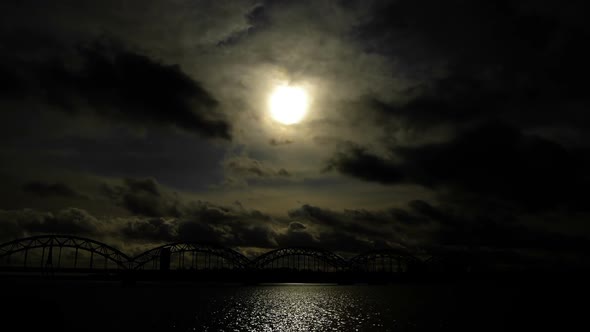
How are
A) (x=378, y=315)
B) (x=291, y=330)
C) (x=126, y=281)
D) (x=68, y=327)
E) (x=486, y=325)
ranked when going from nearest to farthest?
1. (x=68, y=327)
2. (x=291, y=330)
3. (x=486, y=325)
4. (x=378, y=315)
5. (x=126, y=281)

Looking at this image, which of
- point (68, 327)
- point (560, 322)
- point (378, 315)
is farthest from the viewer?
point (378, 315)

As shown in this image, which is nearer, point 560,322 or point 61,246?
point 560,322

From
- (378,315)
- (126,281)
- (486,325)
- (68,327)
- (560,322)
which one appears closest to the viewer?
(68,327)

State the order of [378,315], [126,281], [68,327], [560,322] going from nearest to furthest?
[68,327] → [560,322] → [378,315] → [126,281]

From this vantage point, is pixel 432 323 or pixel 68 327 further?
pixel 432 323

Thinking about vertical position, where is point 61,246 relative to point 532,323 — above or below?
above

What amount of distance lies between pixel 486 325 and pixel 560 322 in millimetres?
13292

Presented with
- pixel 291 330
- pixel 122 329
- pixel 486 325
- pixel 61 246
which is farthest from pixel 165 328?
pixel 61 246

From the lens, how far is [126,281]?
197375mm

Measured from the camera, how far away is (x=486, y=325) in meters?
62.8

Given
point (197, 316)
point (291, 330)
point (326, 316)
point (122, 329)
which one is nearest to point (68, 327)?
point (122, 329)

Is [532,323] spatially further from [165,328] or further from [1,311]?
[1,311]

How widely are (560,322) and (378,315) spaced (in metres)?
26.4

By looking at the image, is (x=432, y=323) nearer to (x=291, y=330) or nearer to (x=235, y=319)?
(x=291, y=330)
